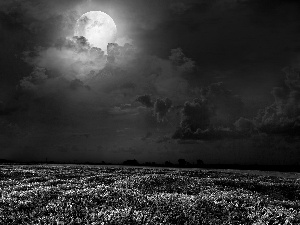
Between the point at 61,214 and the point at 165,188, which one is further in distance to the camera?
the point at 165,188

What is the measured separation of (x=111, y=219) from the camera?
36.2 ft

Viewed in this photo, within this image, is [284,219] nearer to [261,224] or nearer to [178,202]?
[261,224]

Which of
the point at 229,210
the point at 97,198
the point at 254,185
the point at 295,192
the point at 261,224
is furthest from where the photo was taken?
the point at 254,185

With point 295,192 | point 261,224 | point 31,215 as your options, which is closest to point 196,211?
point 261,224

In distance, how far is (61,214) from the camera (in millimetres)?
12328

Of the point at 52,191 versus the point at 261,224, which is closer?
the point at 261,224

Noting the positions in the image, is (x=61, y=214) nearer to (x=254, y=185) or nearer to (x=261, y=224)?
(x=261, y=224)

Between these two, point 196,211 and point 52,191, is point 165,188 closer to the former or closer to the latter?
point 52,191

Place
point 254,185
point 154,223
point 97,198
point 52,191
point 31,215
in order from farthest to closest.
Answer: point 254,185
point 52,191
point 97,198
point 31,215
point 154,223

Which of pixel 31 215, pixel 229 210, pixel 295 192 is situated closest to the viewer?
pixel 31 215

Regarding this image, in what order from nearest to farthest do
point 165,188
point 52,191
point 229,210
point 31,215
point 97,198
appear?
point 31,215 < point 229,210 < point 97,198 < point 52,191 < point 165,188

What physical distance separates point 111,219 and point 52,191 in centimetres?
1077

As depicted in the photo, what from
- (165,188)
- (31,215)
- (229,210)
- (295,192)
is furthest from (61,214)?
(295,192)

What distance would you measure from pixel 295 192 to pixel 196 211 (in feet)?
57.4
